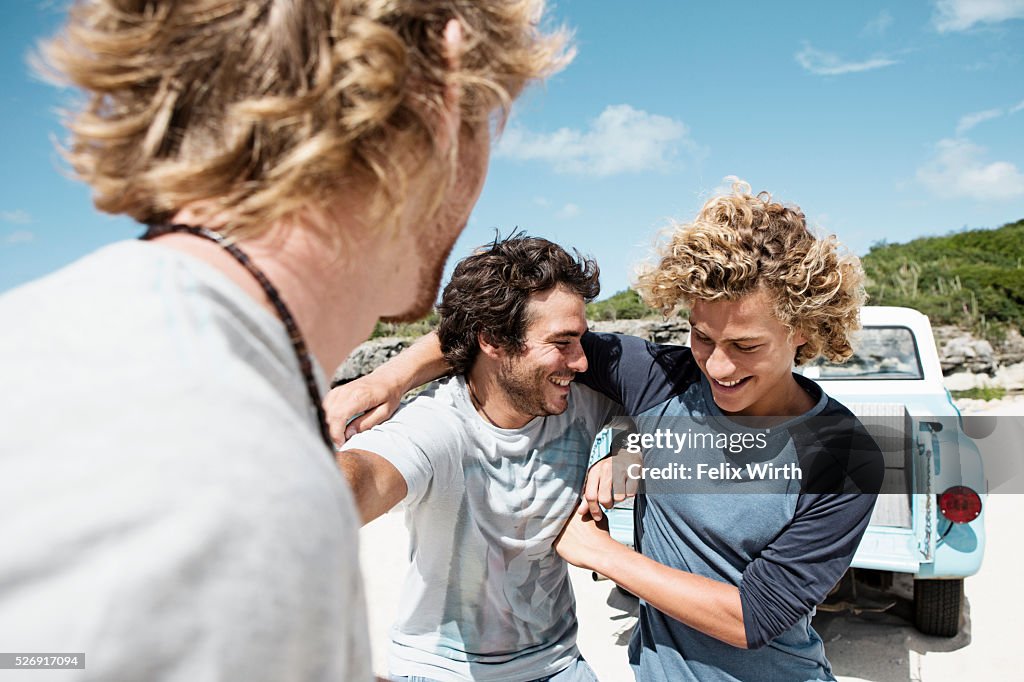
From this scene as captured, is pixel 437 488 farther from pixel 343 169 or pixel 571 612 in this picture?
pixel 343 169

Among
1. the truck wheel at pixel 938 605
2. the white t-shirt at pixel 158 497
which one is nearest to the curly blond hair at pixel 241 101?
the white t-shirt at pixel 158 497

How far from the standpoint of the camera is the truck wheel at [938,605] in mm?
4367

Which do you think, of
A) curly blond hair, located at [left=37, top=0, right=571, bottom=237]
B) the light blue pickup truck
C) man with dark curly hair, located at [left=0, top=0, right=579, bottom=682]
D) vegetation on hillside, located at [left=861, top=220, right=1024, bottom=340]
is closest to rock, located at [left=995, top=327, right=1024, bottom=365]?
vegetation on hillside, located at [left=861, top=220, right=1024, bottom=340]

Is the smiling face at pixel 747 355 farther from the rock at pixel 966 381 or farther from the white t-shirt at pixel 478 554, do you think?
the rock at pixel 966 381

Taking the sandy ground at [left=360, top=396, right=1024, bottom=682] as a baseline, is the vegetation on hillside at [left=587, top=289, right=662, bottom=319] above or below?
above

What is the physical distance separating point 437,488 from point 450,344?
0.70 metres

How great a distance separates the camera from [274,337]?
2.05 feet

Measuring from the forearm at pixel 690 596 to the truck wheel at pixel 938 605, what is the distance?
10.8 ft

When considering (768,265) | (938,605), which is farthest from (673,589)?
(938,605)

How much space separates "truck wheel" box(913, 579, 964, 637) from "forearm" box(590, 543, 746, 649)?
3299 millimetres

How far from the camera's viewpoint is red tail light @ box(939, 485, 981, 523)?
3.94m

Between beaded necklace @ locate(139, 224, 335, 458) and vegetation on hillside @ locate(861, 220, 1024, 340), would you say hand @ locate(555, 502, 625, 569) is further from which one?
vegetation on hillside @ locate(861, 220, 1024, 340)

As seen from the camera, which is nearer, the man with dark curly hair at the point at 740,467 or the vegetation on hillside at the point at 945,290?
the man with dark curly hair at the point at 740,467

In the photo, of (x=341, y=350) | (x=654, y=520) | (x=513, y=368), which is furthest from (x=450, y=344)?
(x=341, y=350)
